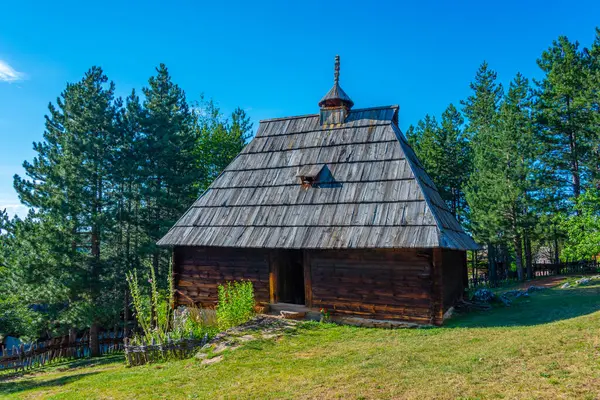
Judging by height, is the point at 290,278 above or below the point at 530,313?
above

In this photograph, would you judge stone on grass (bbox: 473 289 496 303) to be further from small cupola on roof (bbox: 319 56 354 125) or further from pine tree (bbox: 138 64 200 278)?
pine tree (bbox: 138 64 200 278)

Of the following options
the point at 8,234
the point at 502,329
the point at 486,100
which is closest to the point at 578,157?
the point at 486,100

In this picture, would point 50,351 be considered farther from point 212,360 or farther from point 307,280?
point 307,280

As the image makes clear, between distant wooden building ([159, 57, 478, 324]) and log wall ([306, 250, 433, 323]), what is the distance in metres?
0.03

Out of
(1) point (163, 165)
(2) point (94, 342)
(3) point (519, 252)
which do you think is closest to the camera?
(2) point (94, 342)

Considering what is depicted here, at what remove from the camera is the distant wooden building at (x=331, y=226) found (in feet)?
34.5

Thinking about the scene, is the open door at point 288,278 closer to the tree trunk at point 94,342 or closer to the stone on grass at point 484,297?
the stone on grass at point 484,297

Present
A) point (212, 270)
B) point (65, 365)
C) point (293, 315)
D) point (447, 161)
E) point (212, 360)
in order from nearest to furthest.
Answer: point (212, 360)
point (293, 315)
point (212, 270)
point (65, 365)
point (447, 161)

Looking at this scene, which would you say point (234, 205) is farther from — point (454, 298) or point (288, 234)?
point (454, 298)

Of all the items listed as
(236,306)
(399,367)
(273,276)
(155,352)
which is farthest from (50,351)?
(399,367)

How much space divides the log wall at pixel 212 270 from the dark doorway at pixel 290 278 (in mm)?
747

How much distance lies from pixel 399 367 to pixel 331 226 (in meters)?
5.13

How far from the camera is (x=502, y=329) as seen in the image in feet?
31.0

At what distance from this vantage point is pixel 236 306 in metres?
11.6
